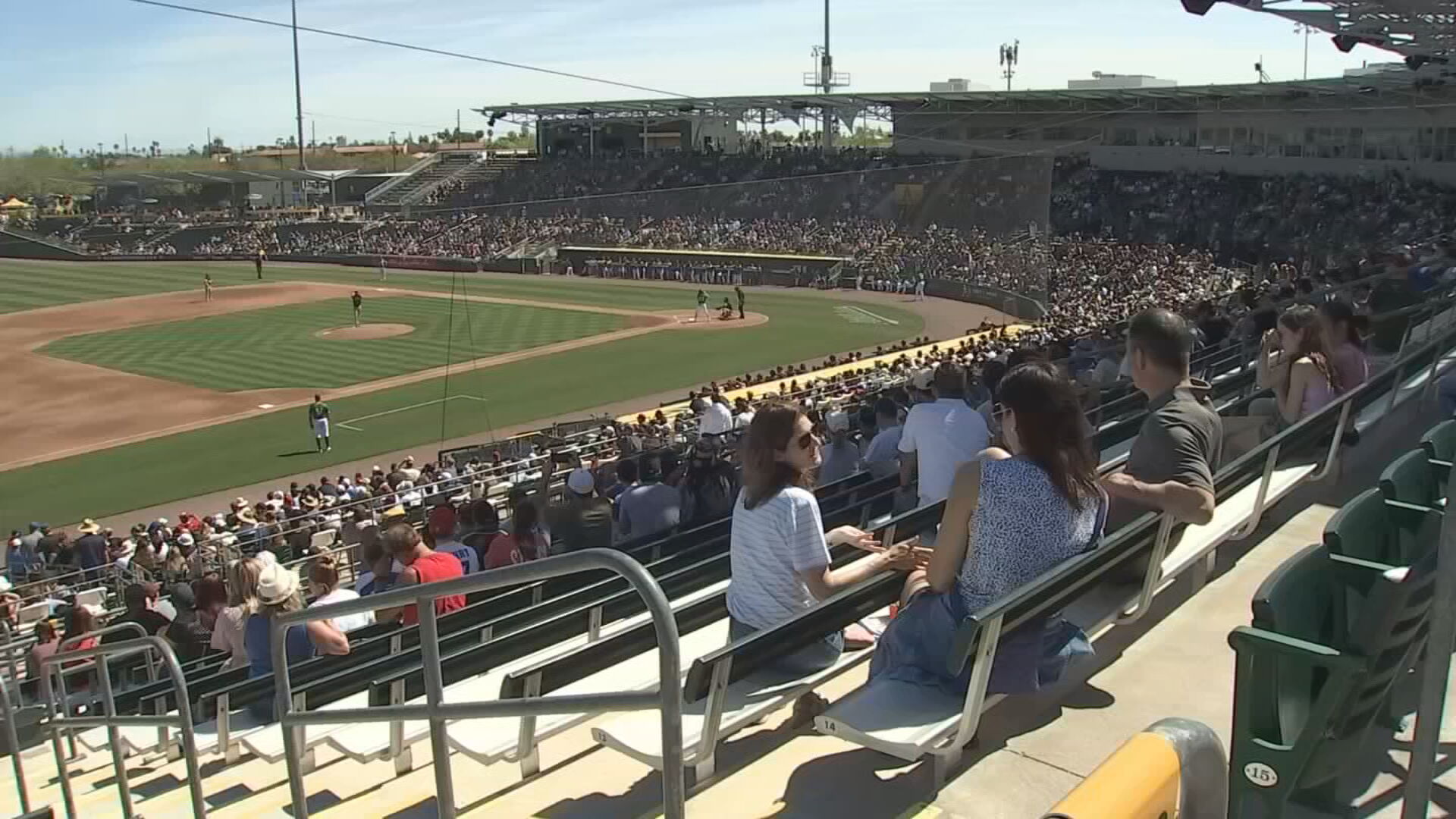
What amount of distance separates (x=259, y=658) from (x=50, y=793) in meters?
2.07

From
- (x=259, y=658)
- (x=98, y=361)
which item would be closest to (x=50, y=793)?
(x=259, y=658)

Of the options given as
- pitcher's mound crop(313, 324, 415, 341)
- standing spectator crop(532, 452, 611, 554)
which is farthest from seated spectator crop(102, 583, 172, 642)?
pitcher's mound crop(313, 324, 415, 341)

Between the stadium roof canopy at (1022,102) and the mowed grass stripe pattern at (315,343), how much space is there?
73.5 feet

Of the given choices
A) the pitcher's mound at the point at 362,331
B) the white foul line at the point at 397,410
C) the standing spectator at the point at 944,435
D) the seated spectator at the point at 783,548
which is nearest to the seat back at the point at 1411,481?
the seated spectator at the point at 783,548

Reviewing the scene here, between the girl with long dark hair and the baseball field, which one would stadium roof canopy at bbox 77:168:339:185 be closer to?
the baseball field

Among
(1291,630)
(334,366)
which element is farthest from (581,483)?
(334,366)

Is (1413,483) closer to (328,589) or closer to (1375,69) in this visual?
(328,589)

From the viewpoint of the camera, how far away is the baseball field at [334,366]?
79.4 feet

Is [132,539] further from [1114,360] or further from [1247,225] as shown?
[1247,225]

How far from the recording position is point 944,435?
19.9ft

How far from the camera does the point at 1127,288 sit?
32844 millimetres

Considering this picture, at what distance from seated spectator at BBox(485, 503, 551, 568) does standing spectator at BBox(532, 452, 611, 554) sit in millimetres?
815

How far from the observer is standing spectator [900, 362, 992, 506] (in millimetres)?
5973

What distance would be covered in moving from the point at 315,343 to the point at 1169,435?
119ft
